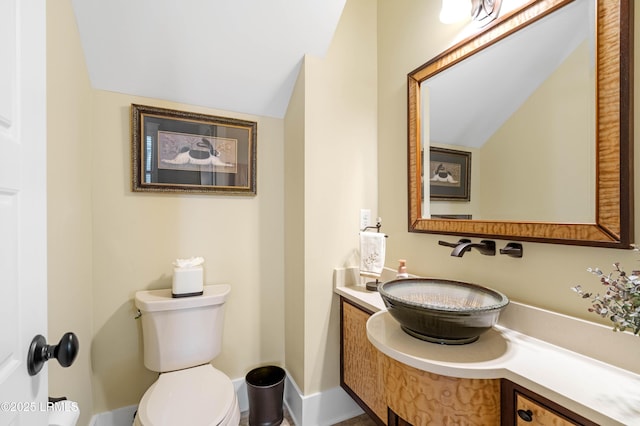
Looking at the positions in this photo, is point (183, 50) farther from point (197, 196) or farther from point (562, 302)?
point (562, 302)

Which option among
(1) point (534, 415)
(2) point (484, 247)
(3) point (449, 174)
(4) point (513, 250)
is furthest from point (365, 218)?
(1) point (534, 415)

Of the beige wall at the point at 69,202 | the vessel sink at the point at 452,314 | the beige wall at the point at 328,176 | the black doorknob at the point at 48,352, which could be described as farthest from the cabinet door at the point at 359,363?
the beige wall at the point at 69,202

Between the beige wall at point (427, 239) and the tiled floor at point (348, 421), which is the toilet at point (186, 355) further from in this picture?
the beige wall at point (427, 239)

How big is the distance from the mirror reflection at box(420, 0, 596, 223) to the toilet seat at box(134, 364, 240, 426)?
1.32 meters

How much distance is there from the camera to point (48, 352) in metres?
0.62

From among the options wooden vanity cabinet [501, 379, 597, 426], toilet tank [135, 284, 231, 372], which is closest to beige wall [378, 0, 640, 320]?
wooden vanity cabinet [501, 379, 597, 426]

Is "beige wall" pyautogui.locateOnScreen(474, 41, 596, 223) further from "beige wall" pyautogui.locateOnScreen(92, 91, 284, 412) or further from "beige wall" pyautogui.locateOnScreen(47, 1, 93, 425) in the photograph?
"beige wall" pyautogui.locateOnScreen(47, 1, 93, 425)

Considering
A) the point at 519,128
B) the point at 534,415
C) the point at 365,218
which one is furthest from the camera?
the point at 365,218

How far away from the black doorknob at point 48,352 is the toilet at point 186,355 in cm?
69

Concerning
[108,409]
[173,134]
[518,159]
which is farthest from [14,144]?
[108,409]

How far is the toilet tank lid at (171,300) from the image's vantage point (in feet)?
4.67

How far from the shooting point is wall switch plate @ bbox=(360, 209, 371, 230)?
1.79m

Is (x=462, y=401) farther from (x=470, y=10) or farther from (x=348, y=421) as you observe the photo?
(x=470, y=10)

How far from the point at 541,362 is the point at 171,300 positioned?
1559 millimetres
